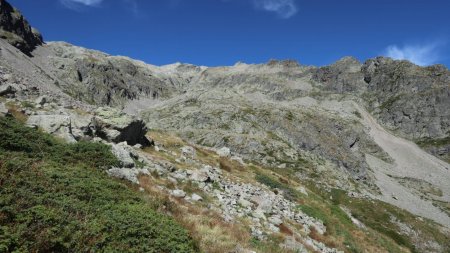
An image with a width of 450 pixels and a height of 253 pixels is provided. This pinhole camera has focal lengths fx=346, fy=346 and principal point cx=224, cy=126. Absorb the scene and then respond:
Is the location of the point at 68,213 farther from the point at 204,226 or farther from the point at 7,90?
the point at 7,90

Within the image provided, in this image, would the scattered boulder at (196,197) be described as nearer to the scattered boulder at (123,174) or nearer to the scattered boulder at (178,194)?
the scattered boulder at (178,194)

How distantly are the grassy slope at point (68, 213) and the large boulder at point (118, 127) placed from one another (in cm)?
1547

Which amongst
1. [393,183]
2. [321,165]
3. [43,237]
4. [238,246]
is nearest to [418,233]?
[321,165]

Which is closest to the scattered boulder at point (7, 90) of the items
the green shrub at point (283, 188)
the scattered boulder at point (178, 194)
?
the scattered boulder at point (178, 194)

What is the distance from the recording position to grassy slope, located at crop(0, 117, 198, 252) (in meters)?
9.45

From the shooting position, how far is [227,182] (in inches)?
1209

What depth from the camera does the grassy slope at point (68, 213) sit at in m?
9.45

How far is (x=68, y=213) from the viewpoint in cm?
1107

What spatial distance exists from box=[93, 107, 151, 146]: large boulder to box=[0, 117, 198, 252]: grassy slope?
50.8 ft

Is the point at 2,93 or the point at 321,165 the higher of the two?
the point at 2,93

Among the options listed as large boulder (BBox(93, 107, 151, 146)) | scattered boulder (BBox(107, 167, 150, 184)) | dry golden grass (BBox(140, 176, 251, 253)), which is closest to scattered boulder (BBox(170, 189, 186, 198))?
dry golden grass (BBox(140, 176, 251, 253))

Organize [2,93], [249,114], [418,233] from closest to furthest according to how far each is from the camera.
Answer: [2,93], [418,233], [249,114]

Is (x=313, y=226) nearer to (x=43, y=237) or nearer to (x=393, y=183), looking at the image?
(x=43, y=237)

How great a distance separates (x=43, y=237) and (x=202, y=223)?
7.56 m
